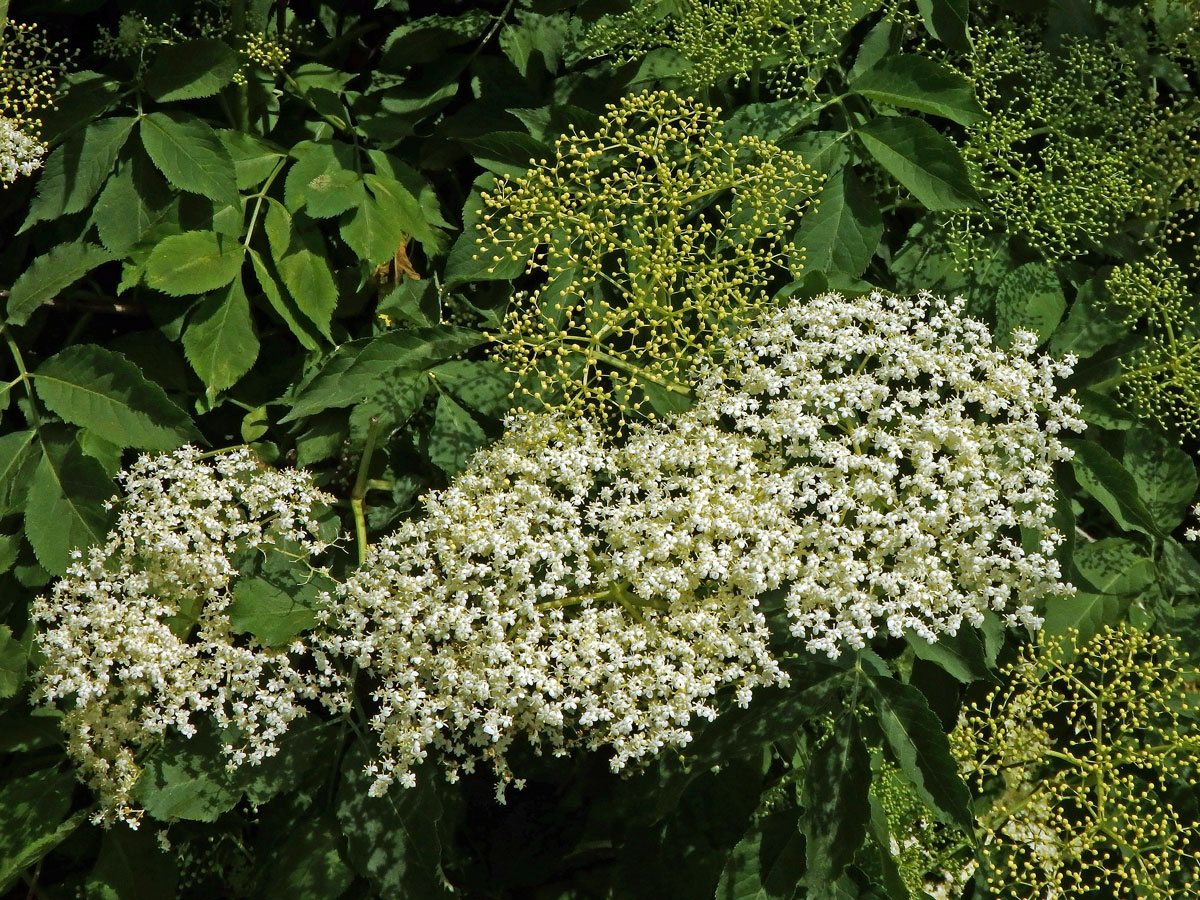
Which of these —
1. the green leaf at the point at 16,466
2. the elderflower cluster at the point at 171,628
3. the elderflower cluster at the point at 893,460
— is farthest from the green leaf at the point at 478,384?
the green leaf at the point at 16,466

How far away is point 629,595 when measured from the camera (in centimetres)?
272

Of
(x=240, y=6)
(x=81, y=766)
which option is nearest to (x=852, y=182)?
(x=240, y=6)

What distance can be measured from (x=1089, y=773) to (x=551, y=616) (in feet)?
5.36

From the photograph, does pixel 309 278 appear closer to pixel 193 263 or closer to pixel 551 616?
pixel 193 263

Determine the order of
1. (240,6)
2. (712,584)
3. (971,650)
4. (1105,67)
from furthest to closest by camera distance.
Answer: (1105,67), (240,6), (971,650), (712,584)

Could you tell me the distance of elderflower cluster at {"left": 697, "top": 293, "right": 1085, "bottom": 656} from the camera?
257 cm

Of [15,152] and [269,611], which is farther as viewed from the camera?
[15,152]

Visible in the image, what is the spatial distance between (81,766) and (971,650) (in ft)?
7.79

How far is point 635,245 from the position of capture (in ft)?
9.69

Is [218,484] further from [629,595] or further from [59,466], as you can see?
[629,595]

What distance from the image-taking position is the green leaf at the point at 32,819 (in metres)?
2.86

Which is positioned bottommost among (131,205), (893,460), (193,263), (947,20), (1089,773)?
(1089,773)

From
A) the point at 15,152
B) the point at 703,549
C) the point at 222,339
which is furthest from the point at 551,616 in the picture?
the point at 15,152

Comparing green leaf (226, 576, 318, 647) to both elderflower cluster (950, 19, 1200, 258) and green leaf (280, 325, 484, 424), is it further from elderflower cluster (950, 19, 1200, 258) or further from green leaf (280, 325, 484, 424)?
elderflower cluster (950, 19, 1200, 258)
